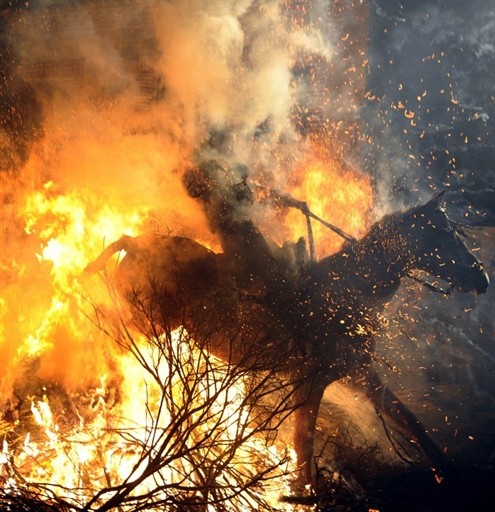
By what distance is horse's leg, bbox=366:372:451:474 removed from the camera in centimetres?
771

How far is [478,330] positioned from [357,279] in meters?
9.38

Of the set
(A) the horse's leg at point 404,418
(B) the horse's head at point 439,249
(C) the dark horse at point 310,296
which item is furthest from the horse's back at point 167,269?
(B) the horse's head at point 439,249

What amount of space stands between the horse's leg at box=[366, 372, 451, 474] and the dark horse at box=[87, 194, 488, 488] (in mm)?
19

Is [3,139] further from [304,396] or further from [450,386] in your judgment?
[450,386]

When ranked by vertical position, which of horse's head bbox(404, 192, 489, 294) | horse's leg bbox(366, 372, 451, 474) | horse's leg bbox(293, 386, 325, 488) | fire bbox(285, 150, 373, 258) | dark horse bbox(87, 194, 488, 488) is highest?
fire bbox(285, 150, 373, 258)

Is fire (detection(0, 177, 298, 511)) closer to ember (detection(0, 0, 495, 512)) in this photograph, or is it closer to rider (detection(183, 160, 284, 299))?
ember (detection(0, 0, 495, 512))

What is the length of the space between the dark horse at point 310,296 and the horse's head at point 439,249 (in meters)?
0.02

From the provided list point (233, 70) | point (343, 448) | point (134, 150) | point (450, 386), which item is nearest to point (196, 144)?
point (134, 150)

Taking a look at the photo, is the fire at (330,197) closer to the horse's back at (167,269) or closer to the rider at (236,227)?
the rider at (236,227)

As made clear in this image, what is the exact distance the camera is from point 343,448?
27.6 ft

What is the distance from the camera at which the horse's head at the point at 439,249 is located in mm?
8031

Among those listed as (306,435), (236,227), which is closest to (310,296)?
(236,227)

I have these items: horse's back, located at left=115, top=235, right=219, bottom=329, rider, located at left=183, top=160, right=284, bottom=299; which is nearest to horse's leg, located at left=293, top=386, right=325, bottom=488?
rider, located at left=183, top=160, right=284, bottom=299

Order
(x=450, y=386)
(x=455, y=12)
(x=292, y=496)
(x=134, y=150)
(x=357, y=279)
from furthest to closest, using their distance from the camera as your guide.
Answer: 1. (x=450, y=386)
2. (x=455, y=12)
3. (x=134, y=150)
4. (x=357, y=279)
5. (x=292, y=496)
